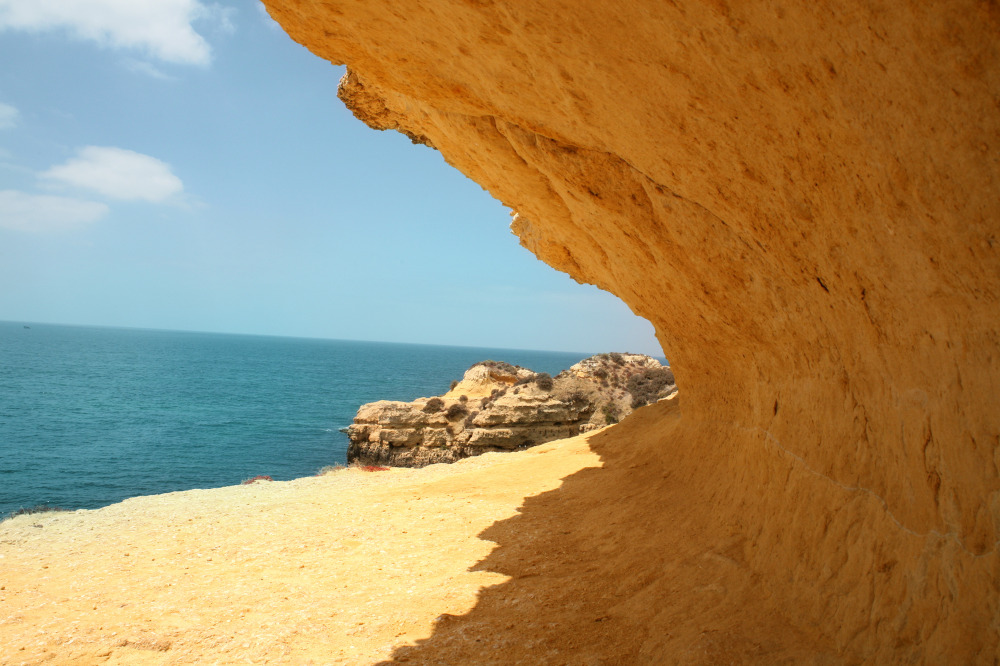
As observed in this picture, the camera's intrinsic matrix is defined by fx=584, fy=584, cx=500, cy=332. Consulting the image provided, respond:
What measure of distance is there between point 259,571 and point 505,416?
14.8 m

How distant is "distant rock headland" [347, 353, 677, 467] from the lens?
22.3 meters

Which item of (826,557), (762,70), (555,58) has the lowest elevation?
(826,557)

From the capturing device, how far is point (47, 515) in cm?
1265

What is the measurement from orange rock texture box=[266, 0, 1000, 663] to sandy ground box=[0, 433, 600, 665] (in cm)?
250

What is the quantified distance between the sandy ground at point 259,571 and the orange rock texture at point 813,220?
250cm

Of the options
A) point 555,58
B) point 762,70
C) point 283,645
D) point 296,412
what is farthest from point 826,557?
→ point 296,412

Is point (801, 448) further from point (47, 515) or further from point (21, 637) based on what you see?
point (47, 515)

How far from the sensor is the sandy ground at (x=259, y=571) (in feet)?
18.5

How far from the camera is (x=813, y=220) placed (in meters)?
3.71

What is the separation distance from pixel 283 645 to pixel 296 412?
44.6m

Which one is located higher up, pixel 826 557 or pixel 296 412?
pixel 826 557

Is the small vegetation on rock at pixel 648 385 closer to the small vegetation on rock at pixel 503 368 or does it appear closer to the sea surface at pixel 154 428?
the small vegetation on rock at pixel 503 368

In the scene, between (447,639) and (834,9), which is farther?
(447,639)

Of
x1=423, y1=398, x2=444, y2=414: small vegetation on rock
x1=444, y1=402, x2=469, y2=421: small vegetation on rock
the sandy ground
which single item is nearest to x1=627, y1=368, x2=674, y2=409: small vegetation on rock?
x1=444, y1=402, x2=469, y2=421: small vegetation on rock
